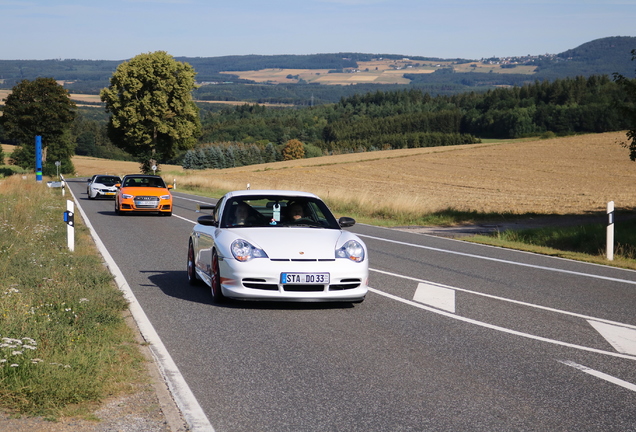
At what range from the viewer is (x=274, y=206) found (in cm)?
1062

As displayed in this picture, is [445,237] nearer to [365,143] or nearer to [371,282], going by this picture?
[371,282]

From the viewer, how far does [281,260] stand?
898 cm

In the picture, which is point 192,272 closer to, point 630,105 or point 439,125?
point 630,105

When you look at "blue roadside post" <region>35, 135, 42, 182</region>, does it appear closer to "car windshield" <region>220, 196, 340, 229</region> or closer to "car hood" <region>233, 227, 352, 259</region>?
"car windshield" <region>220, 196, 340, 229</region>

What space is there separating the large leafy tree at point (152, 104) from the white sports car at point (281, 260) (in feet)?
211

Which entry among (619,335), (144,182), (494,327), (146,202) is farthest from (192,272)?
(144,182)

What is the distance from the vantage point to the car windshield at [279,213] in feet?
33.7

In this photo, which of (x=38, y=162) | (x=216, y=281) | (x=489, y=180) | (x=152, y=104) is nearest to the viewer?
(x=216, y=281)

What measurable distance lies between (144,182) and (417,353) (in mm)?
23664

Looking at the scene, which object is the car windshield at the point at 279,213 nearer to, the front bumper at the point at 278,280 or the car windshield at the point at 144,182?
the front bumper at the point at 278,280

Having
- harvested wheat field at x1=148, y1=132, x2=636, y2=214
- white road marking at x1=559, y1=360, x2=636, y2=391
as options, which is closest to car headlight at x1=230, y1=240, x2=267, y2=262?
white road marking at x1=559, y1=360, x2=636, y2=391

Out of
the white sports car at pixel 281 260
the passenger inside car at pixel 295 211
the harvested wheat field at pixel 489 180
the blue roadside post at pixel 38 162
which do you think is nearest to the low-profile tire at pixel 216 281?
the white sports car at pixel 281 260

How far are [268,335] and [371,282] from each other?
166 inches

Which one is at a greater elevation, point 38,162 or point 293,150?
point 38,162
